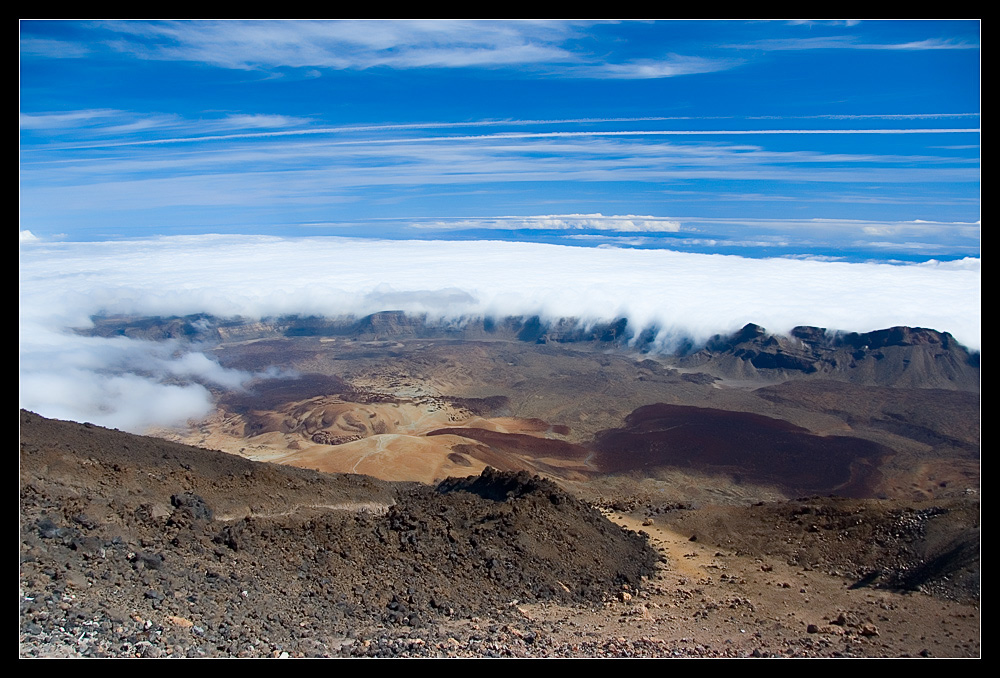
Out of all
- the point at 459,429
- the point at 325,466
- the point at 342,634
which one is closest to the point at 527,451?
the point at 459,429

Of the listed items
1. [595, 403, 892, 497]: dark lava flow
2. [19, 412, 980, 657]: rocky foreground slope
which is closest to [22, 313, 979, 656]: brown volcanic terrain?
[19, 412, 980, 657]: rocky foreground slope

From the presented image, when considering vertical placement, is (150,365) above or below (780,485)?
below

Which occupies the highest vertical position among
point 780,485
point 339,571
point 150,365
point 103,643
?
point 103,643

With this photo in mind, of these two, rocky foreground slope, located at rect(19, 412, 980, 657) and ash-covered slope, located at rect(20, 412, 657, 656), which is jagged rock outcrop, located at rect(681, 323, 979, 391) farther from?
ash-covered slope, located at rect(20, 412, 657, 656)

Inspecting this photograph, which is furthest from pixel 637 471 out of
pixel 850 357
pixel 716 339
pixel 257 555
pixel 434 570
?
pixel 716 339

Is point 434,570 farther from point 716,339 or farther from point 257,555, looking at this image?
point 716,339

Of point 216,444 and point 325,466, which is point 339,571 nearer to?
point 325,466

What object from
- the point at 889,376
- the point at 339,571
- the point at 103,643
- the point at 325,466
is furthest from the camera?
the point at 889,376

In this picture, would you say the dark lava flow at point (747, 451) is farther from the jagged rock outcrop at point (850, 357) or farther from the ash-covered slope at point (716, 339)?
the ash-covered slope at point (716, 339)
